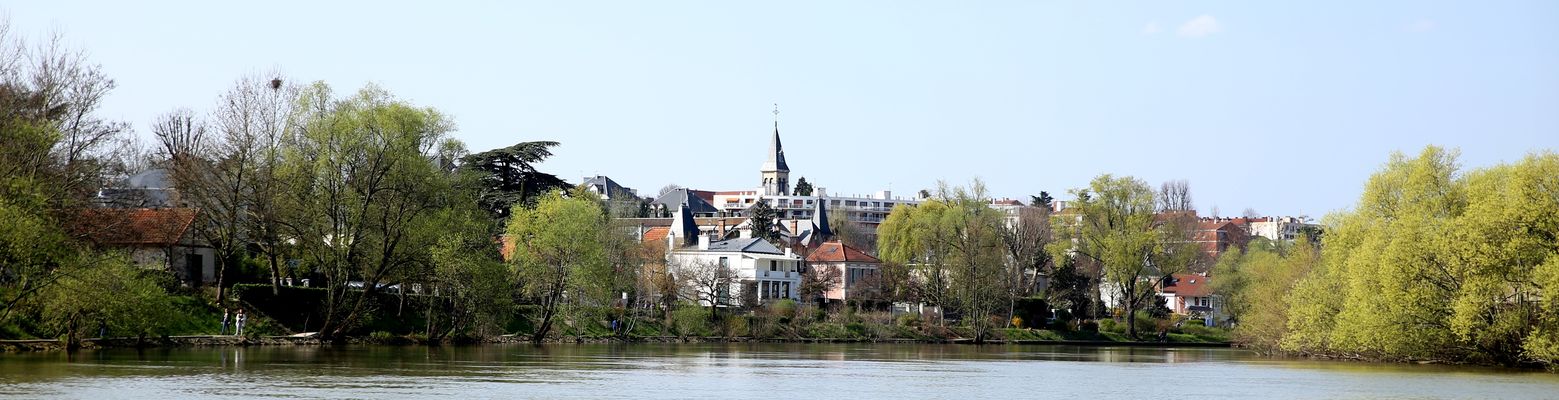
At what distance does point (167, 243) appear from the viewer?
66.1m

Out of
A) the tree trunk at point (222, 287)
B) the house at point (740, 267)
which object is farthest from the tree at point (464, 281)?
the house at point (740, 267)

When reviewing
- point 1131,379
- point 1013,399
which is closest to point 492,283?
point 1131,379

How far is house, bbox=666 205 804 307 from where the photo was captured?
97938 mm

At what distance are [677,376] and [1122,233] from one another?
51441mm

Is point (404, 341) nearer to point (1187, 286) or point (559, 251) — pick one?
point (559, 251)

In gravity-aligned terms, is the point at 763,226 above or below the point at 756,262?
above

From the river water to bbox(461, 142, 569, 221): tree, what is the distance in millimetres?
21941

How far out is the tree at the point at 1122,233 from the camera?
297 ft

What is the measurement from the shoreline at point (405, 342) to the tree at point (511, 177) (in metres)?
9.79

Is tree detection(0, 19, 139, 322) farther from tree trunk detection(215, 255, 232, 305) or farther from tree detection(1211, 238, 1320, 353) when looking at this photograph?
tree detection(1211, 238, 1320, 353)

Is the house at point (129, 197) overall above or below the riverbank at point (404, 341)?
above

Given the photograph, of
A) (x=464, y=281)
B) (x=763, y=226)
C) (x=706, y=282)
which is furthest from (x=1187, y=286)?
(x=464, y=281)

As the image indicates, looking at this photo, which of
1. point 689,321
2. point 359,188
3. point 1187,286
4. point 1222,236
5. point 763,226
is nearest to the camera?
point 359,188

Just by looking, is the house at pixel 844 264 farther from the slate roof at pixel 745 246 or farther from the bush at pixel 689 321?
the bush at pixel 689 321
